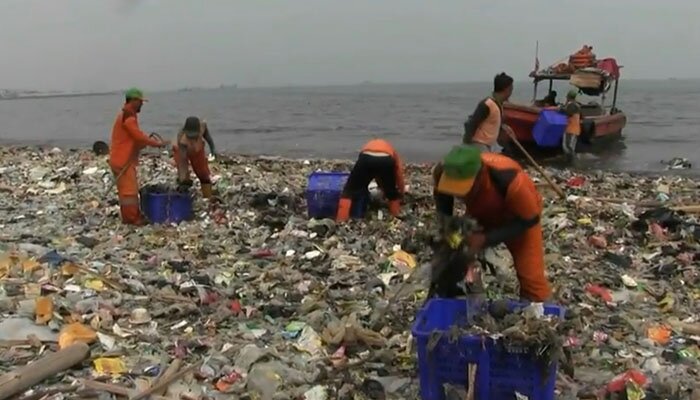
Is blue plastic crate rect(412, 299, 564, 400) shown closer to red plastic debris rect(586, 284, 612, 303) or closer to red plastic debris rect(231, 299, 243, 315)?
red plastic debris rect(231, 299, 243, 315)

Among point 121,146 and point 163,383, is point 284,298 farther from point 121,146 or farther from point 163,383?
point 121,146

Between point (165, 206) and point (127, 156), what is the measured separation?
2.38 feet

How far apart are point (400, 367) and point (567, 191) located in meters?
7.54

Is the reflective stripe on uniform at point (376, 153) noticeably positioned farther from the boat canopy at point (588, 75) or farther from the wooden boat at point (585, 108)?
the boat canopy at point (588, 75)

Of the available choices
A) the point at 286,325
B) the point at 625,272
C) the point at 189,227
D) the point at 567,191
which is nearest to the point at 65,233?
the point at 189,227

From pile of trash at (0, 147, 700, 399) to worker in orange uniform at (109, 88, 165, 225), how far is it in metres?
0.35

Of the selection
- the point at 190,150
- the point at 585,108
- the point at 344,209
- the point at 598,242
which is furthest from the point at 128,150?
the point at 585,108

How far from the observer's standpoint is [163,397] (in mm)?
3771

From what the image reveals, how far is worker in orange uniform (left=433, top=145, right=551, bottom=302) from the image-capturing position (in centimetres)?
370

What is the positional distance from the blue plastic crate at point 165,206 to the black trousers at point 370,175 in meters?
2.00

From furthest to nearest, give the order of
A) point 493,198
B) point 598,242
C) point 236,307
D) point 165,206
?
1. point 165,206
2. point 598,242
3. point 236,307
4. point 493,198

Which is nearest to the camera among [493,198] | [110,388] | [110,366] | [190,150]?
[110,388]

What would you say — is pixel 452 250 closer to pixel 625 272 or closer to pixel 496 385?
pixel 496 385

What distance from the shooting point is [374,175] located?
7.75 metres
